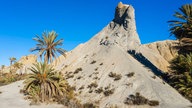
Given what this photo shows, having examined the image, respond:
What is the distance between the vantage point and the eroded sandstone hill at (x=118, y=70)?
39.5m

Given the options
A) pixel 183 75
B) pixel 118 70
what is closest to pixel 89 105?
pixel 118 70

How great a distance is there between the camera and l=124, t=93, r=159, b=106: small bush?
36231mm

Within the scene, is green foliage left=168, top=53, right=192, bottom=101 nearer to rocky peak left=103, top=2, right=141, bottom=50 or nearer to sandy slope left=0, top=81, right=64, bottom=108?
rocky peak left=103, top=2, right=141, bottom=50

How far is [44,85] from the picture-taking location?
4238 centimetres

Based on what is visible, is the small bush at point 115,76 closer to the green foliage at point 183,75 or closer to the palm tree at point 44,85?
the green foliage at point 183,75

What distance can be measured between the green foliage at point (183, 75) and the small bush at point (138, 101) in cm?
643

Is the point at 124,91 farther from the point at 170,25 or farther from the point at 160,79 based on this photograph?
the point at 170,25

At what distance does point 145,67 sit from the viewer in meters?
51.8

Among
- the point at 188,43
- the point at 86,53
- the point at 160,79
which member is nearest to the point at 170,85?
the point at 160,79

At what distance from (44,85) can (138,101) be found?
1555 cm

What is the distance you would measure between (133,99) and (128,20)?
27.6 meters

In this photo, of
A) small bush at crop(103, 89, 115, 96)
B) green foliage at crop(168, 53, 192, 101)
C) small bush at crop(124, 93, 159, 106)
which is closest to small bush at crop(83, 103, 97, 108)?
small bush at crop(103, 89, 115, 96)

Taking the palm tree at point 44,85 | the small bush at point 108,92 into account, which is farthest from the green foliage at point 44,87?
the small bush at point 108,92

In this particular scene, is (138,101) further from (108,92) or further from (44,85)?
(44,85)
